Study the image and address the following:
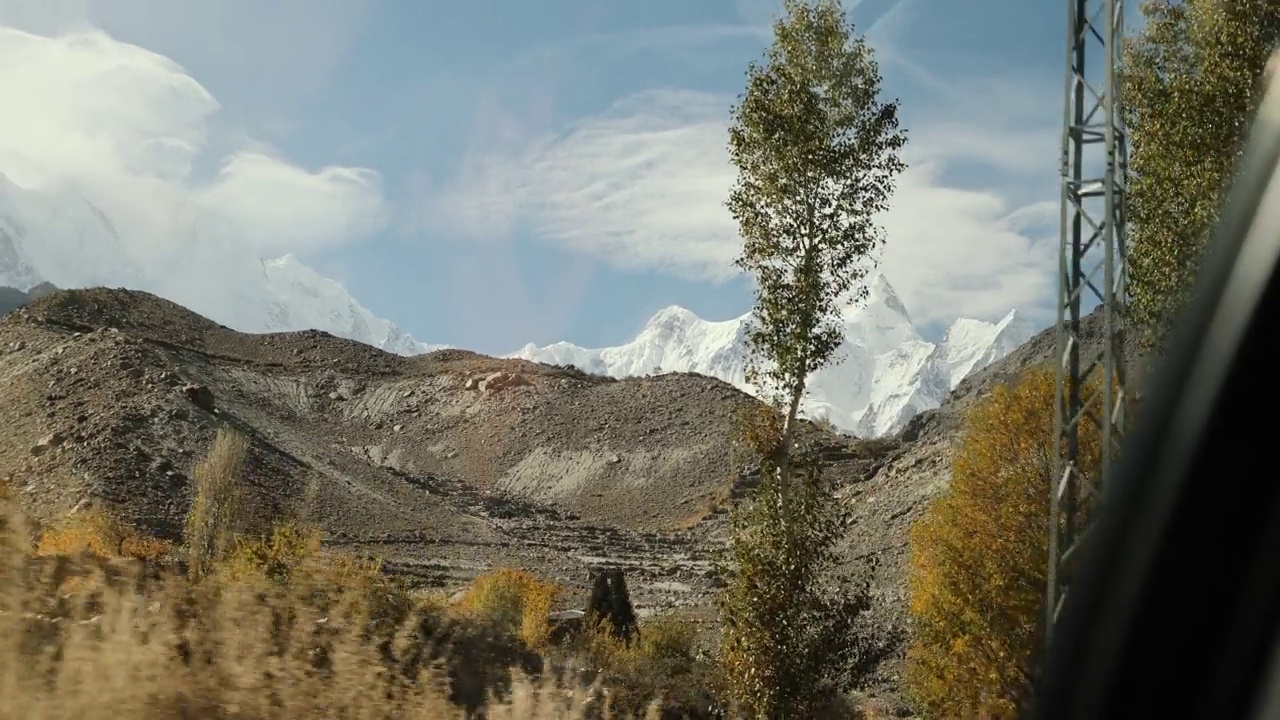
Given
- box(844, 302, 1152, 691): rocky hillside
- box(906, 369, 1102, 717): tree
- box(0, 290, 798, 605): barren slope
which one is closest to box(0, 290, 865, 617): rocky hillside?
box(0, 290, 798, 605): barren slope

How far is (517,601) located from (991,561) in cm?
1064

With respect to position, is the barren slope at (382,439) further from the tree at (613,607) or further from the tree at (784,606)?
the tree at (613,607)

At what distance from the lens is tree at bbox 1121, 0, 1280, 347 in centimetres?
1539

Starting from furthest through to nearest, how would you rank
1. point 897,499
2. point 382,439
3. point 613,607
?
point 382,439
point 897,499
point 613,607

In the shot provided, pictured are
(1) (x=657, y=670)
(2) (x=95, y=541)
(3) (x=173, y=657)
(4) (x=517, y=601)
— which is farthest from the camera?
(4) (x=517, y=601)

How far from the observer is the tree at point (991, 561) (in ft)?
58.9

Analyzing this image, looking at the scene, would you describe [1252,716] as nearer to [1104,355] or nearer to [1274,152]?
[1274,152]

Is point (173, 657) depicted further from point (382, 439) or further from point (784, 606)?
point (382, 439)

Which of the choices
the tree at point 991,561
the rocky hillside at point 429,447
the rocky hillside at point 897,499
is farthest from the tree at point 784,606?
the rocky hillside at point 897,499

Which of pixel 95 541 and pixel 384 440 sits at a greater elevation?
pixel 384 440

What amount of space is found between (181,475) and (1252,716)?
43295mm

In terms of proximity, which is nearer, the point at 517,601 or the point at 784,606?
the point at 784,606

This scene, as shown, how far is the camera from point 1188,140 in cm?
1622

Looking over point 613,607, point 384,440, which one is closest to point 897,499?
point 613,607
